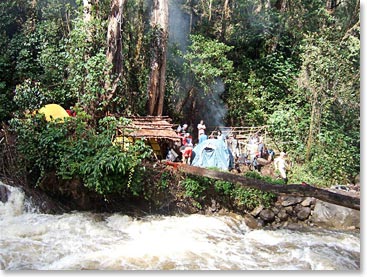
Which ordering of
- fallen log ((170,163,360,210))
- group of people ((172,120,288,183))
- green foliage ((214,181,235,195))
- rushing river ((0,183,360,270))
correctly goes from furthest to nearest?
group of people ((172,120,288,183)) < green foliage ((214,181,235,195)) < rushing river ((0,183,360,270)) < fallen log ((170,163,360,210))

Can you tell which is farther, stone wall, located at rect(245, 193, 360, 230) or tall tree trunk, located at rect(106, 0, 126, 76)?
tall tree trunk, located at rect(106, 0, 126, 76)

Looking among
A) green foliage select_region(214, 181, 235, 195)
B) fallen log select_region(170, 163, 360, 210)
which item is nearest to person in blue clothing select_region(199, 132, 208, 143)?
green foliage select_region(214, 181, 235, 195)

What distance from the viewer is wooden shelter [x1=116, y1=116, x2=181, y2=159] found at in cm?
513

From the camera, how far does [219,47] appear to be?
7.27m

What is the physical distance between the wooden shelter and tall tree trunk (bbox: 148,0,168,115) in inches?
27.8

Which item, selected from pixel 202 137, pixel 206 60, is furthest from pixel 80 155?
pixel 206 60

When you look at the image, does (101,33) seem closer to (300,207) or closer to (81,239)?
(81,239)

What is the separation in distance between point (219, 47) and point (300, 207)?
3.31 m

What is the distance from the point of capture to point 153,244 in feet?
12.5

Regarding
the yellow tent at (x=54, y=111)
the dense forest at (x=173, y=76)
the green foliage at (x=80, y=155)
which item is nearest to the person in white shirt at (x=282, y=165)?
the dense forest at (x=173, y=76)

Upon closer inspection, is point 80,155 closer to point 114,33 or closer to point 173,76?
point 114,33

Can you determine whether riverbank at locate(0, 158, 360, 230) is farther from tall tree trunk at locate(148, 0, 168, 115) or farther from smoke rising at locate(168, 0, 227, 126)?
tall tree trunk at locate(148, 0, 168, 115)

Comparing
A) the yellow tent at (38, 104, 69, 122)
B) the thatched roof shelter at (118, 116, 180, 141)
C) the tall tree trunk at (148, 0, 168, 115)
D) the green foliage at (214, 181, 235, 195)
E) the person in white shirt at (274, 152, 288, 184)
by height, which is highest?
the tall tree trunk at (148, 0, 168, 115)

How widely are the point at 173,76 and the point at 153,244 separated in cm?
408
